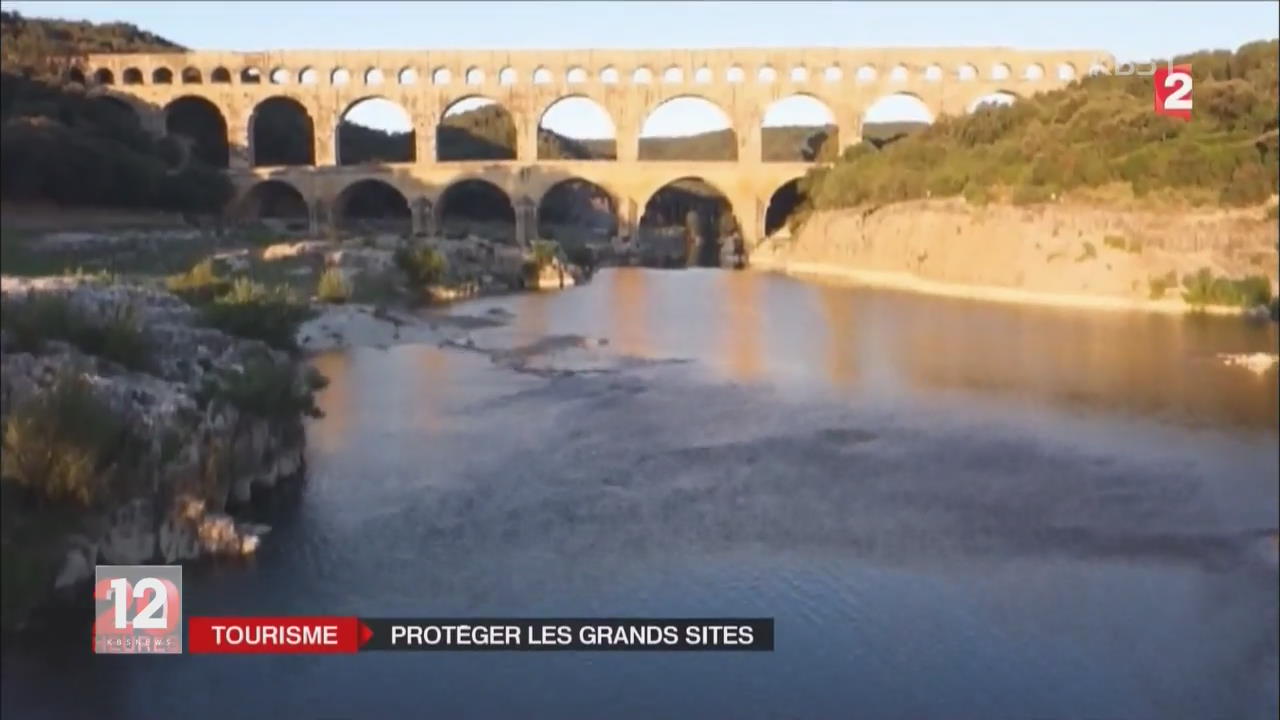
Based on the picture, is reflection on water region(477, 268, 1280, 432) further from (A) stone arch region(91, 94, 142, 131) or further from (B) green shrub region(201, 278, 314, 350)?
(A) stone arch region(91, 94, 142, 131)

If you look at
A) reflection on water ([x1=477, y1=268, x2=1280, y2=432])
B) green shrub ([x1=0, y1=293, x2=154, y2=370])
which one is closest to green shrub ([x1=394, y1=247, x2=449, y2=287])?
reflection on water ([x1=477, y1=268, x2=1280, y2=432])

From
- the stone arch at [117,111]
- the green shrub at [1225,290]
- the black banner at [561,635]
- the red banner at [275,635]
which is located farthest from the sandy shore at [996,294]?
the stone arch at [117,111]

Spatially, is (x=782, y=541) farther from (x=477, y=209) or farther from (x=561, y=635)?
(x=477, y=209)

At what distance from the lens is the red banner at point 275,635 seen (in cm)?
529

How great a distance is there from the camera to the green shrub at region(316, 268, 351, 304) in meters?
17.1

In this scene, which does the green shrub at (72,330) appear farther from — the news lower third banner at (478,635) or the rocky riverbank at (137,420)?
the news lower third banner at (478,635)

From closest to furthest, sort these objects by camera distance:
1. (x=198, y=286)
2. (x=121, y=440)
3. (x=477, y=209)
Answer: (x=121, y=440) < (x=198, y=286) < (x=477, y=209)

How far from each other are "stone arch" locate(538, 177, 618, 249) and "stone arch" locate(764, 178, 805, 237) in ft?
15.1

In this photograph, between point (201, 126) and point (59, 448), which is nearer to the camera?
point (59, 448)

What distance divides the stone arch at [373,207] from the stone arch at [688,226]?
732 centimetres

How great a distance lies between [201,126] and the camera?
39.2m

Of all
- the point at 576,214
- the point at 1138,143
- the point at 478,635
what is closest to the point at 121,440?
the point at 478,635

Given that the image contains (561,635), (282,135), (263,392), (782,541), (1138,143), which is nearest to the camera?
(561,635)

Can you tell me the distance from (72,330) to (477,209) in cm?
3314
